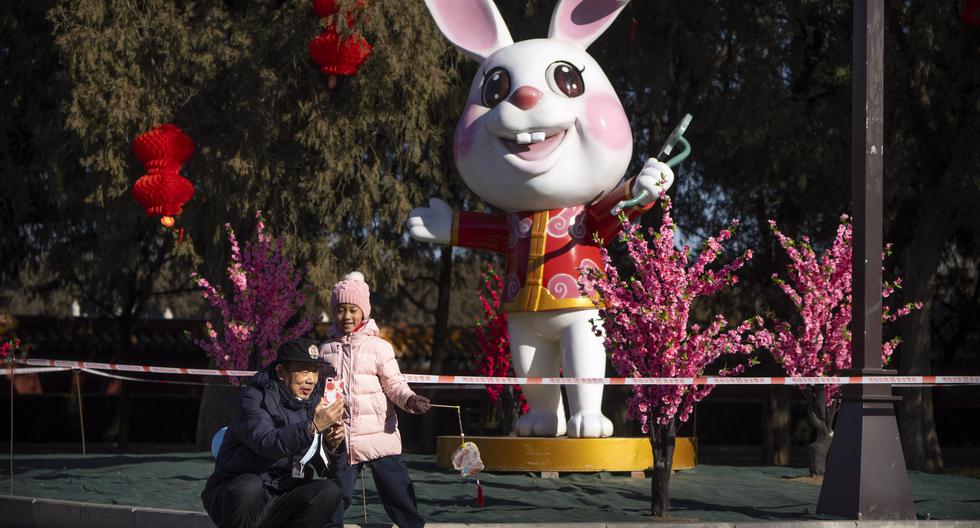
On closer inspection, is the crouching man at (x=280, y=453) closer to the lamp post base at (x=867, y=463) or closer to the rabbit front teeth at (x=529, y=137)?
the lamp post base at (x=867, y=463)

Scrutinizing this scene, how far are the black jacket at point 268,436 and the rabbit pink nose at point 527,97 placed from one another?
553cm

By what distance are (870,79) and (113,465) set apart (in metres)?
8.62

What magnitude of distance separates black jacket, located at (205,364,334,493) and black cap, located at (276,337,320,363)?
0.14 m

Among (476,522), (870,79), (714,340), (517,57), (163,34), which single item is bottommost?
(476,522)

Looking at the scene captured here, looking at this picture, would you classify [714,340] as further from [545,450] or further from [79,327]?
[79,327]

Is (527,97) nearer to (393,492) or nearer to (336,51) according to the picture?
(336,51)

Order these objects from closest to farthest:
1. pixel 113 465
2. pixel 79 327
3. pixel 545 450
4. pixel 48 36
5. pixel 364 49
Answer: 1. pixel 545 450
2. pixel 113 465
3. pixel 364 49
4. pixel 48 36
5. pixel 79 327

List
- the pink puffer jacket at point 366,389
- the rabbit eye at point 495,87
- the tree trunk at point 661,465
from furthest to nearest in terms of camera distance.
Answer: the rabbit eye at point 495,87 → the tree trunk at point 661,465 → the pink puffer jacket at point 366,389

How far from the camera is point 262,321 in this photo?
14461 mm

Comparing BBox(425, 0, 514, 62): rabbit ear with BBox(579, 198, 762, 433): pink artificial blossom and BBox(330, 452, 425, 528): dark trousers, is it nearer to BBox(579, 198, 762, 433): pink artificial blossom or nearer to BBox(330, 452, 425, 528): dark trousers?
BBox(579, 198, 762, 433): pink artificial blossom

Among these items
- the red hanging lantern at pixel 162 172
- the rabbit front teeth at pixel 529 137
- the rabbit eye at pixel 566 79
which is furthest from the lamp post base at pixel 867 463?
the red hanging lantern at pixel 162 172

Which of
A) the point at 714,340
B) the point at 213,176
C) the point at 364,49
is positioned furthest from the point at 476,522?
the point at 213,176

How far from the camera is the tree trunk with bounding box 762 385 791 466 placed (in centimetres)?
2003

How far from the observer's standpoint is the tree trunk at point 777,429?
2003 cm
